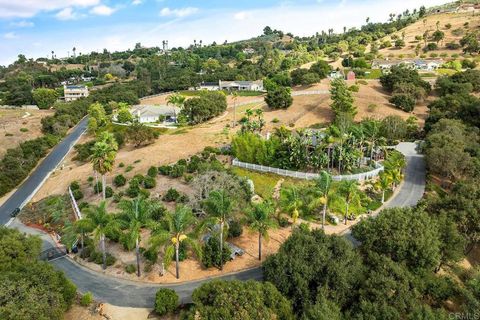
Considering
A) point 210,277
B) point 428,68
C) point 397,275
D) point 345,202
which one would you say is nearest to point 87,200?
point 210,277

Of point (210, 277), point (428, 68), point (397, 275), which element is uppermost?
point (428, 68)

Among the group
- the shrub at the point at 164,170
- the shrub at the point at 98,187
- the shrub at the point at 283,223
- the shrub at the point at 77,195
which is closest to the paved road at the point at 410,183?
the shrub at the point at 283,223

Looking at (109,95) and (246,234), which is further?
(109,95)

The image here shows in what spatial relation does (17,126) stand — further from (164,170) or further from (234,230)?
(234,230)

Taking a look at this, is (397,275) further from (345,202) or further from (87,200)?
(87,200)

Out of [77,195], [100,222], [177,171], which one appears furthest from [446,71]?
[100,222]

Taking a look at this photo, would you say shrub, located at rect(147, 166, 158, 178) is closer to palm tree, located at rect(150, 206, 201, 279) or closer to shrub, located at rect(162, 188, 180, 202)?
shrub, located at rect(162, 188, 180, 202)
